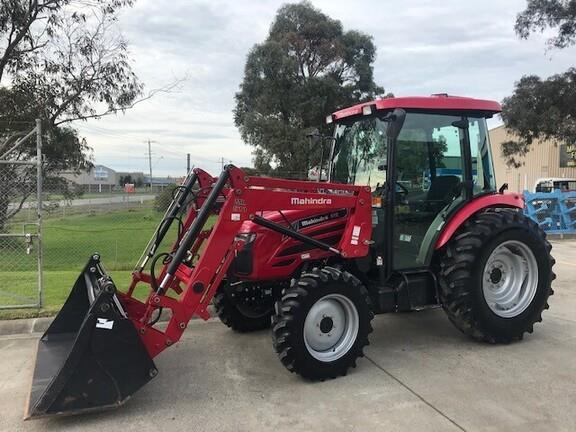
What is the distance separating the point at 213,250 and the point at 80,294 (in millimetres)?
1519

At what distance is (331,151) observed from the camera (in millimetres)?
6031

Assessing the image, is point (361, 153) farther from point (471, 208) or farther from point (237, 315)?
point (237, 315)

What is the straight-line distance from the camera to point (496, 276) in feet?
18.3

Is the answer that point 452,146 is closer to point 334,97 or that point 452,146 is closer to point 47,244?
point 47,244

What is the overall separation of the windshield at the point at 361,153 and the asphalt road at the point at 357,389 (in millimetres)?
1755

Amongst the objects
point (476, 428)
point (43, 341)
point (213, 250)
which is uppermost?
point (213, 250)

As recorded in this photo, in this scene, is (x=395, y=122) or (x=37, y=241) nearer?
(x=395, y=122)

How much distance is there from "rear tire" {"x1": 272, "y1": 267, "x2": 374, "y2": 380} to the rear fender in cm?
112

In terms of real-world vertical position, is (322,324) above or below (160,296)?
below

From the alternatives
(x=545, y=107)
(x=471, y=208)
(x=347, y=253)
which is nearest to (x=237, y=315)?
(x=347, y=253)

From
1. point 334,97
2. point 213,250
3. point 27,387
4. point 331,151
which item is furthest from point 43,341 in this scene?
point 334,97

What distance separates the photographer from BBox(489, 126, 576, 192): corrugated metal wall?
38562 millimetres

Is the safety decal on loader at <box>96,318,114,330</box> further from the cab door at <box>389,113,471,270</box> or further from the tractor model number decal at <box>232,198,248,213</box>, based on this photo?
the cab door at <box>389,113,471,270</box>

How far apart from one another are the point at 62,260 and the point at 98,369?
9313 mm
